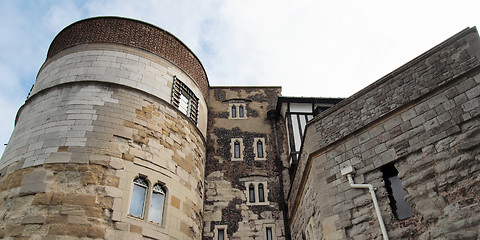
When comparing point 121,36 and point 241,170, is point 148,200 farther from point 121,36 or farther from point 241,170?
point 121,36

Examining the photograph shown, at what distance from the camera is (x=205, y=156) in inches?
520

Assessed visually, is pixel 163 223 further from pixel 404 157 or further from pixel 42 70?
pixel 42 70

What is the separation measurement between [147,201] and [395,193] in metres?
5.88

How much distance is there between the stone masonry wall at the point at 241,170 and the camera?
11.8 meters

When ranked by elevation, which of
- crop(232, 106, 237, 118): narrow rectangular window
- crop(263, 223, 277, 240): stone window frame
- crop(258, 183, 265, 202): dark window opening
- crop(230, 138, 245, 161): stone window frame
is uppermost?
crop(232, 106, 237, 118): narrow rectangular window

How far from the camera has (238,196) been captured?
1247 centimetres

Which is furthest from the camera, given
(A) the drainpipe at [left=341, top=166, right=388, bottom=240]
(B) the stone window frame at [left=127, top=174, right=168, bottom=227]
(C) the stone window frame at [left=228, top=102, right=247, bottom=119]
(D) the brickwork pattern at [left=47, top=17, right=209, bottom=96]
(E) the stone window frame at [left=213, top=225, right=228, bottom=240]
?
(C) the stone window frame at [left=228, top=102, right=247, bottom=119]

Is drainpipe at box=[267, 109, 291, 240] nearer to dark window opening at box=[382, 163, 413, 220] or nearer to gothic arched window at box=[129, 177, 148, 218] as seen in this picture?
gothic arched window at box=[129, 177, 148, 218]

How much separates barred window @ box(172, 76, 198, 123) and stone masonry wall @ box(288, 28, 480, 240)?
5176 mm

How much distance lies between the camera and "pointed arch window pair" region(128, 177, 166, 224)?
8.33 metres

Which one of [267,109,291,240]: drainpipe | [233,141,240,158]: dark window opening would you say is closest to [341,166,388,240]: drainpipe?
[267,109,291,240]: drainpipe

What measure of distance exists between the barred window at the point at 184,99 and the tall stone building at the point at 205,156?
0.06 meters

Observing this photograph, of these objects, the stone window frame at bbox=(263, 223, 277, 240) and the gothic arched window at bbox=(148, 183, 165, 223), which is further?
the stone window frame at bbox=(263, 223, 277, 240)

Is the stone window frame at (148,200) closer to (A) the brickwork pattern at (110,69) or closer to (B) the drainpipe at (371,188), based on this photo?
(A) the brickwork pattern at (110,69)
